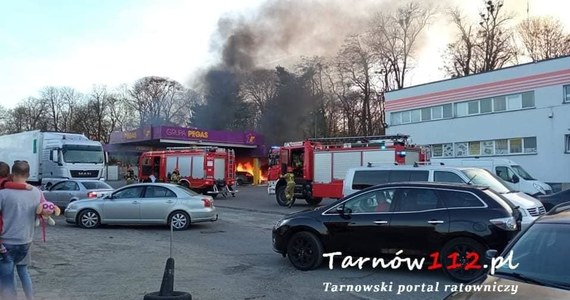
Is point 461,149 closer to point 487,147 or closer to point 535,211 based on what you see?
point 487,147

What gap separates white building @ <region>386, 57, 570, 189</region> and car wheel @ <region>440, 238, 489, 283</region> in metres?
20.7

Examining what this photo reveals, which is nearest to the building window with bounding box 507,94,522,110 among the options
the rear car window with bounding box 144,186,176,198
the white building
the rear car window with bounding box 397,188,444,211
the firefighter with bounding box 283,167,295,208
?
the white building

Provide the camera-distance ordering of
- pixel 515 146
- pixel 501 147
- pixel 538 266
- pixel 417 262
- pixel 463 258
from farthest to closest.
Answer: pixel 501 147 < pixel 515 146 < pixel 417 262 < pixel 463 258 < pixel 538 266

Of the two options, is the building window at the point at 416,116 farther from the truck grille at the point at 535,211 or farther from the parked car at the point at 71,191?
the truck grille at the point at 535,211

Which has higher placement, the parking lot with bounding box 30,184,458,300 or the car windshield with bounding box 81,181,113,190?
the car windshield with bounding box 81,181,113,190

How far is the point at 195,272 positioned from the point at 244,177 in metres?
38.0

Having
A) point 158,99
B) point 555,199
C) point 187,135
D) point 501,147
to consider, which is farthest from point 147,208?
point 158,99

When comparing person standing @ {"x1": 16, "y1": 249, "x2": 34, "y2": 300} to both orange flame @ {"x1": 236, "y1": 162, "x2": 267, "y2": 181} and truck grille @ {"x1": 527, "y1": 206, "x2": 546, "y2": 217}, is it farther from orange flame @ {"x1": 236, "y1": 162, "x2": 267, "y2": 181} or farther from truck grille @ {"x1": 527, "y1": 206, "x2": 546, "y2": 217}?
orange flame @ {"x1": 236, "y1": 162, "x2": 267, "y2": 181}

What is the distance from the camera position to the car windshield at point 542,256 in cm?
378

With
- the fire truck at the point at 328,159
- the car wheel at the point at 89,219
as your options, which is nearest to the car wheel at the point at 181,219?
the car wheel at the point at 89,219

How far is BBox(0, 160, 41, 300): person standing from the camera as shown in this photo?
17.4ft

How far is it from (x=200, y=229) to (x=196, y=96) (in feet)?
137

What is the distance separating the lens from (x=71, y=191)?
17.6 m

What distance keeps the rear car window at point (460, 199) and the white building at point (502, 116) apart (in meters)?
20.5
